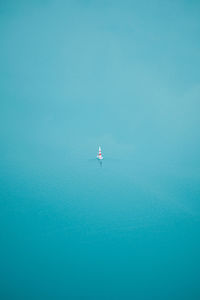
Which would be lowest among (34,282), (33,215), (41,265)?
(34,282)

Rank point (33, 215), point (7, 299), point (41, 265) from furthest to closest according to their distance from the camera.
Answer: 1. point (33, 215)
2. point (41, 265)
3. point (7, 299)

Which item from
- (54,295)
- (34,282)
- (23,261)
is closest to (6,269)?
(23,261)

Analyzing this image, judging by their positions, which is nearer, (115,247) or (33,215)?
(115,247)

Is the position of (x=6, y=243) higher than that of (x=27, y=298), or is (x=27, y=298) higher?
(x=6, y=243)

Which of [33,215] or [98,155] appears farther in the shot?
[98,155]

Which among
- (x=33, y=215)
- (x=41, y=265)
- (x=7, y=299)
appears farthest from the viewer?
(x=33, y=215)

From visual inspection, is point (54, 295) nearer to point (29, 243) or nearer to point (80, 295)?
point (80, 295)

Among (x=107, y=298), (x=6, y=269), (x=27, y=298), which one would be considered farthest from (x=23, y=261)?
(x=107, y=298)

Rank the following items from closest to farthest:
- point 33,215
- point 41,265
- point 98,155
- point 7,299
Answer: point 7,299, point 41,265, point 33,215, point 98,155

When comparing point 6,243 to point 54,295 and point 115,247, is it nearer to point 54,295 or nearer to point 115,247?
point 54,295
